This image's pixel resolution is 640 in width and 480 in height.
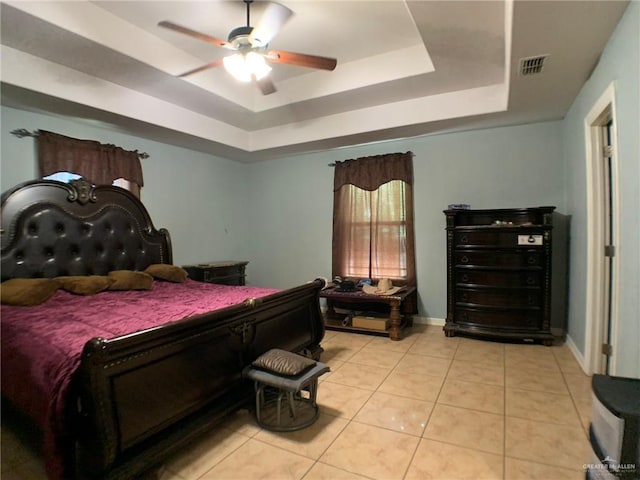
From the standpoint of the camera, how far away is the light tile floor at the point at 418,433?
1.77 m

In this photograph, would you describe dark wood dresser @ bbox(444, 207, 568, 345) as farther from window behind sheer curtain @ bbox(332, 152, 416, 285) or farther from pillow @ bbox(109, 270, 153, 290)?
pillow @ bbox(109, 270, 153, 290)

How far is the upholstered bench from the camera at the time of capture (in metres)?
2.07

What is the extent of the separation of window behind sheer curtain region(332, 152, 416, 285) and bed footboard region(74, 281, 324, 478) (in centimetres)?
243

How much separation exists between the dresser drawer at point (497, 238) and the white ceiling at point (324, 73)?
1231 millimetres

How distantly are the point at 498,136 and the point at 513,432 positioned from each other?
324 centimetres

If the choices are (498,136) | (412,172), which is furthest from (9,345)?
(498,136)

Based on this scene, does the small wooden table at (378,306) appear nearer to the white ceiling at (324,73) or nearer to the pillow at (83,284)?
the white ceiling at (324,73)

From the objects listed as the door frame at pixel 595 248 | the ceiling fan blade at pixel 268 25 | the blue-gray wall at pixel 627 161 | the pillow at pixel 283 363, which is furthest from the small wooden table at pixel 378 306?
the ceiling fan blade at pixel 268 25

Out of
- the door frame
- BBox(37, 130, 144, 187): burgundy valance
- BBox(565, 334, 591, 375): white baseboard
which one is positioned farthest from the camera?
BBox(37, 130, 144, 187): burgundy valance

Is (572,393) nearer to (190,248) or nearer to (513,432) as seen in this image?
(513,432)

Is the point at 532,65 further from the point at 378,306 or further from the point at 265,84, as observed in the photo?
the point at 378,306

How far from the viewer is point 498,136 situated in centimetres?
405

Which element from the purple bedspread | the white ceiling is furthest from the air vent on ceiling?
the purple bedspread

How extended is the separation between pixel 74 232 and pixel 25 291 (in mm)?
894
